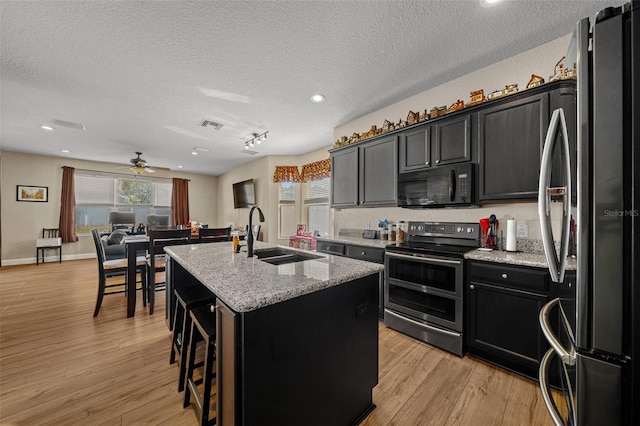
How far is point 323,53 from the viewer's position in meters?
2.18

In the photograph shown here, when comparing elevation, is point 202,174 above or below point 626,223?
above

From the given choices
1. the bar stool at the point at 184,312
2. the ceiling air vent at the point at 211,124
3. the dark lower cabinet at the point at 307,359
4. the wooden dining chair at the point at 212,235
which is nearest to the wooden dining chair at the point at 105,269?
the wooden dining chair at the point at 212,235

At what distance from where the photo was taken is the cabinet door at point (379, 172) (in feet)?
9.61

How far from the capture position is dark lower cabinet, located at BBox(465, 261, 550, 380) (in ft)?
5.56

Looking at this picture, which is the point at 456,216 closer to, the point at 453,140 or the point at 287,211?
the point at 453,140

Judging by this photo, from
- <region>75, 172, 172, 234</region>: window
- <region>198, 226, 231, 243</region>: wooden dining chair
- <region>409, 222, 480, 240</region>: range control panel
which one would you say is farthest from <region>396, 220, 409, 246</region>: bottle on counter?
<region>75, 172, 172, 234</region>: window

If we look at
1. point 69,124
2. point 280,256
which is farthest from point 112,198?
point 280,256

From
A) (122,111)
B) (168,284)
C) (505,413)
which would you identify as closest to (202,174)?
(122,111)

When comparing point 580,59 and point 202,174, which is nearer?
point 580,59

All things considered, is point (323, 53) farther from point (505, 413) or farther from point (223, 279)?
point (505, 413)

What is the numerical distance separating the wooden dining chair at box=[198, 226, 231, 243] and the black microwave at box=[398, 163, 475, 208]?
97.0 inches

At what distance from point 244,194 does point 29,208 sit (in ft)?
15.9

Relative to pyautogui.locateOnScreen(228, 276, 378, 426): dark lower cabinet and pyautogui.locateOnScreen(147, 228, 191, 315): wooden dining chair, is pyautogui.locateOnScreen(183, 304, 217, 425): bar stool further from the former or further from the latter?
pyautogui.locateOnScreen(147, 228, 191, 315): wooden dining chair

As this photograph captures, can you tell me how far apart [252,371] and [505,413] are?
1.61m
